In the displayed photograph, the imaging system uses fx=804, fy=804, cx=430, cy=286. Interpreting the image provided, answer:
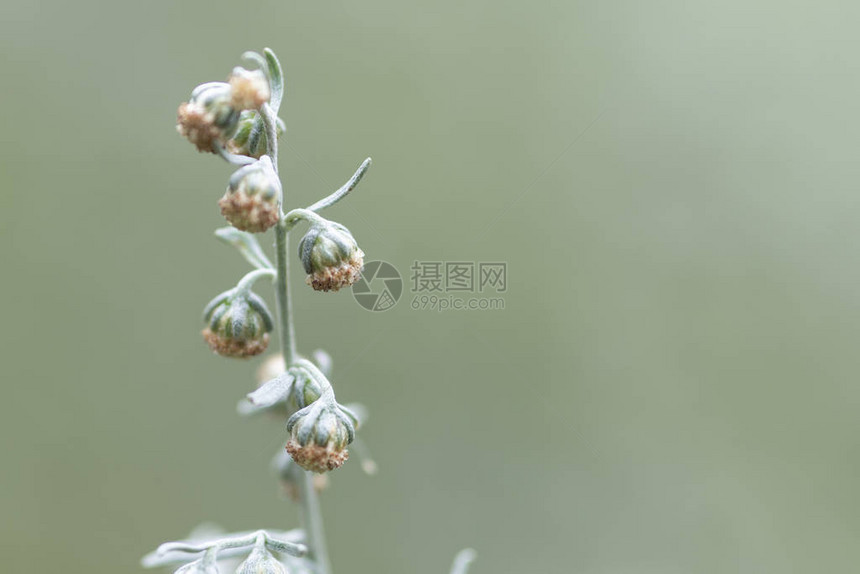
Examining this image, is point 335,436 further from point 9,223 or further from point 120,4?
point 120,4

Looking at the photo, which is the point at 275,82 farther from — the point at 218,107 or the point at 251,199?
the point at 251,199

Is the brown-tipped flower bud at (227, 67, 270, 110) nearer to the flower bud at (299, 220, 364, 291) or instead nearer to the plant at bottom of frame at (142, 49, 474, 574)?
the plant at bottom of frame at (142, 49, 474, 574)

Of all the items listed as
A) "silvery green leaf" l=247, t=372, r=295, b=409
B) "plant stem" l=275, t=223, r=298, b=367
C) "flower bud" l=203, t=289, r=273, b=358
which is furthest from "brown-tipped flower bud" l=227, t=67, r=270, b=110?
"silvery green leaf" l=247, t=372, r=295, b=409

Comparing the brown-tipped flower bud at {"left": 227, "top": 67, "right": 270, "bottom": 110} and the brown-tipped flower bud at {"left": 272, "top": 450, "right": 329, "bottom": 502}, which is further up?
the brown-tipped flower bud at {"left": 227, "top": 67, "right": 270, "bottom": 110}

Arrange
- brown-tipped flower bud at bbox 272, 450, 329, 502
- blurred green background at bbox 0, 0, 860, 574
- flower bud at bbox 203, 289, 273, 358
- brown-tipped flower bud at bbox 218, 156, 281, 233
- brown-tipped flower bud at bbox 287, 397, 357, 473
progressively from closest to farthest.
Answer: brown-tipped flower bud at bbox 218, 156, 281, 233
brown-tipped flower bud at bbox 287, 397, 357, 473
flower bud at bbox 203, 289, 273, 358
brown-tipped flower bud at bbox 272, 450, 329, 502
blurred green background at bbox 0, 0, 860, 574

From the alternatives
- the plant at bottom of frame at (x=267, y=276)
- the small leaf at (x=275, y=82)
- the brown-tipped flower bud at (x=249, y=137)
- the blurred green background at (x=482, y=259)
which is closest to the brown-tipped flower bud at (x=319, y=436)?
the plant at bottom of frame at (x=267, y=276)

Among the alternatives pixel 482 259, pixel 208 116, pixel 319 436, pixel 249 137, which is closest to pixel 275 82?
pixel 249 137

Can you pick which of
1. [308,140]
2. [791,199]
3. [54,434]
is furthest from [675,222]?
[54,434]
